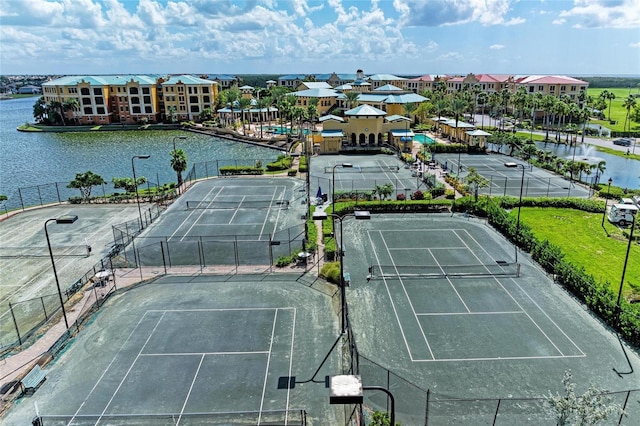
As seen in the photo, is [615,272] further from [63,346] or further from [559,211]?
[63,346]

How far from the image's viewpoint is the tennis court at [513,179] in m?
42.7

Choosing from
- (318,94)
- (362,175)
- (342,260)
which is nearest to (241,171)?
(362,175)

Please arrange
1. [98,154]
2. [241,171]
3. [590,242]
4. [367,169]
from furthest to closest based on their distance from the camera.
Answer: [98,154] < [367,169] < [241,171] < [590,242]

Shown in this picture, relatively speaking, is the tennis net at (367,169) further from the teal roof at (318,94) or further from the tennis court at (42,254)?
the teal roof at (318,94)

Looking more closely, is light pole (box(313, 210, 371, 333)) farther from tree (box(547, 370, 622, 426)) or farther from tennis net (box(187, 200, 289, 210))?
tennis net (box(187, 200, 289, 210))

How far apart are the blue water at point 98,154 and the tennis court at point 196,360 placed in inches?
1076

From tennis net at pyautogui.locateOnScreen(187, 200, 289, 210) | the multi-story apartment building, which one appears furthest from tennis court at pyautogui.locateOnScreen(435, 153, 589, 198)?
the multi-story apartment building

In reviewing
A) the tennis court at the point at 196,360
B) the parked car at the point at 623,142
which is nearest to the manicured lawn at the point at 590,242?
the tennis court at the point at 196,360

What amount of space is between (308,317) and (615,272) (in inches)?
752

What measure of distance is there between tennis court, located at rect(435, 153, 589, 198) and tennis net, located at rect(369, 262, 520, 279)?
13.4 meters

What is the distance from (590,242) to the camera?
30391mm

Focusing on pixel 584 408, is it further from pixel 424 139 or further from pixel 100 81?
pixel 100 81

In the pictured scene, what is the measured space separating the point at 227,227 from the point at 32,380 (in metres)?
18.4

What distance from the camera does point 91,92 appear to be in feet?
330
